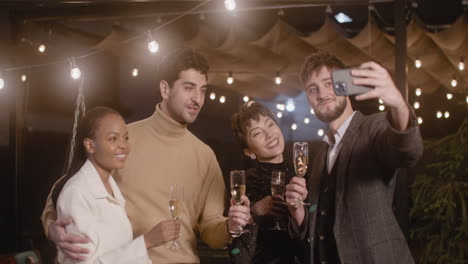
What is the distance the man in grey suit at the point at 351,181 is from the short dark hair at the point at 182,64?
1.69 ft

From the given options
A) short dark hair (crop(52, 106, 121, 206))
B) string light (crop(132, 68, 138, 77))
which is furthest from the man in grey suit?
string light (crop(132, 68, 138, 77))

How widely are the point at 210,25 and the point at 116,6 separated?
0.76m

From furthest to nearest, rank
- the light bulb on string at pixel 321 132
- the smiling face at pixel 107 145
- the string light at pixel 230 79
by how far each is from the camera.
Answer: the string light at pixel 230 79 < the light bulb on string at pixel 321 132 < the smiling face at pixel 107 145

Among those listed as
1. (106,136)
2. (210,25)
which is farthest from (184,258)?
(210,25)

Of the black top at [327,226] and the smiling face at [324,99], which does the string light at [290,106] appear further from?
the black top at [327,226]

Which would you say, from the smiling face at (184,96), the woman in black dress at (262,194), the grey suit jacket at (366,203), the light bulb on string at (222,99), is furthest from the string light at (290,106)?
the grey suit jacket at (366,203)

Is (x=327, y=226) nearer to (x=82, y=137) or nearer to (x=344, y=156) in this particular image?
(x=344, y=156)

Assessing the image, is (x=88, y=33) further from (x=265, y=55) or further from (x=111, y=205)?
(x=111, y=205)

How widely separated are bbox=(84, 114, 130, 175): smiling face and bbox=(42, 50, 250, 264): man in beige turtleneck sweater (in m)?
0.23

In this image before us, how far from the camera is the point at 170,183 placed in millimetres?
2590

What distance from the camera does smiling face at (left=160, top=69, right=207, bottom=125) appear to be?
2.57 m

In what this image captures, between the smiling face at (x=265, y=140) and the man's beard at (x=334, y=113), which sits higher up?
the man's beard at (x=334, y=113)

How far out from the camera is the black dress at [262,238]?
2574 mm

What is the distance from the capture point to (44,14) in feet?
13.8
